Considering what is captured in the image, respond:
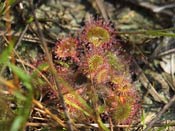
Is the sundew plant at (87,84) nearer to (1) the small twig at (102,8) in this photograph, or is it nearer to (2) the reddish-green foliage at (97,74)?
(2) the reddish-green foliage at (97,74)

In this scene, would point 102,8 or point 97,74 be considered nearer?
point 97,74

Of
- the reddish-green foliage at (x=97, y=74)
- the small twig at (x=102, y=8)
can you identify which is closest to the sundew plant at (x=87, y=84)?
the reddish-green foliage at (x=97, y=74)

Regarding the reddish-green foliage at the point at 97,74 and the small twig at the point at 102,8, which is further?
the small twig at the point at 102,8

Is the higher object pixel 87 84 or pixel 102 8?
pixel 102 8

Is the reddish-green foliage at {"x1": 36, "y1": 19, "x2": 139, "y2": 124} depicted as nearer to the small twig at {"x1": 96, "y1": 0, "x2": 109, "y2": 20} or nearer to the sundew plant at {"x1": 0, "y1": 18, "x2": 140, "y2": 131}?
the sundew plant at {"x1": 0, "y1": 18, "x2": 140, "y2": 131}

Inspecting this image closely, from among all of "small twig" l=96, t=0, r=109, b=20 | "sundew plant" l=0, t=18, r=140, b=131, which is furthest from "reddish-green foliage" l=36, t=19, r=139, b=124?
"small twig" l=96, t=0, r=109, b=20

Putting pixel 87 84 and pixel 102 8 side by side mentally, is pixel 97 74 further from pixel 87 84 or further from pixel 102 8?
pixel 102 8

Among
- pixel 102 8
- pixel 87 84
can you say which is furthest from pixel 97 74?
pixel 102 8

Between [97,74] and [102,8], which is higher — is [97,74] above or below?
below

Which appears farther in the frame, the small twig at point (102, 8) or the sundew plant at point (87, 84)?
the small twig at point (102, 8)

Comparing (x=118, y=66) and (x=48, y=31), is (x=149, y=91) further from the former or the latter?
(x=48, y=31)

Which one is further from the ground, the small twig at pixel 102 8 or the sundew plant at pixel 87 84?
the small twig at pixel 102 8
